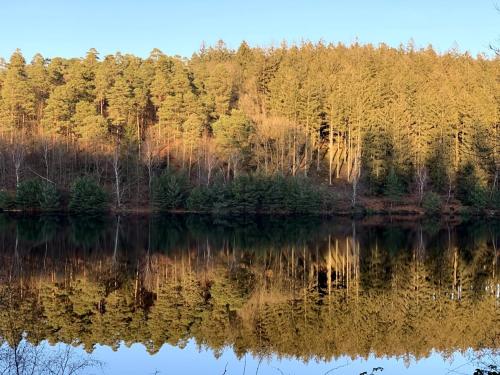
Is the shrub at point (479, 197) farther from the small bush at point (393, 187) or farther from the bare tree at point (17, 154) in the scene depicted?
the bare tree at point (17, 154)

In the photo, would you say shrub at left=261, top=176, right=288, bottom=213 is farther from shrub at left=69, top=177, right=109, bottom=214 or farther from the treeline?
shrub at left=69, top=177, right=109, bottom=214

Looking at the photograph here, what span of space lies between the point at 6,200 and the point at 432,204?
44442 millimetres

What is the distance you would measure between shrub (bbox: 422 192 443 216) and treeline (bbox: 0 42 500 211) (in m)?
0.15

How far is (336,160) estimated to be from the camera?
2638 inches

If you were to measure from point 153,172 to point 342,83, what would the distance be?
27.1 meters

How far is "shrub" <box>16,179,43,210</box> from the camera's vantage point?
2050 inches

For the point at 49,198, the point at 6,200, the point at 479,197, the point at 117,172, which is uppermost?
the point at 117,172

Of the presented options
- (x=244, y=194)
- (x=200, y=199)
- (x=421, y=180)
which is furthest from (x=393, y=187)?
(x=200, y=199)

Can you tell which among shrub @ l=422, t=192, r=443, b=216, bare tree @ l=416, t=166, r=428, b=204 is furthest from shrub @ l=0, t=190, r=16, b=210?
bare tree @ l=416, t=166, r=428, b=204

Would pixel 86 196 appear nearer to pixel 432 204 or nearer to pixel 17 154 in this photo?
pixel 17 154

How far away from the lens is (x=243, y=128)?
2329 inches

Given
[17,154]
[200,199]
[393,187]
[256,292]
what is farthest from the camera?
[393,187]

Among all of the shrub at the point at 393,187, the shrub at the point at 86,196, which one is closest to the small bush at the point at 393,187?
the shrub at the point at 393,187

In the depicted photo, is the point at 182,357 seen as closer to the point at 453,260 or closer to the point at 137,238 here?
the point at 453,260
